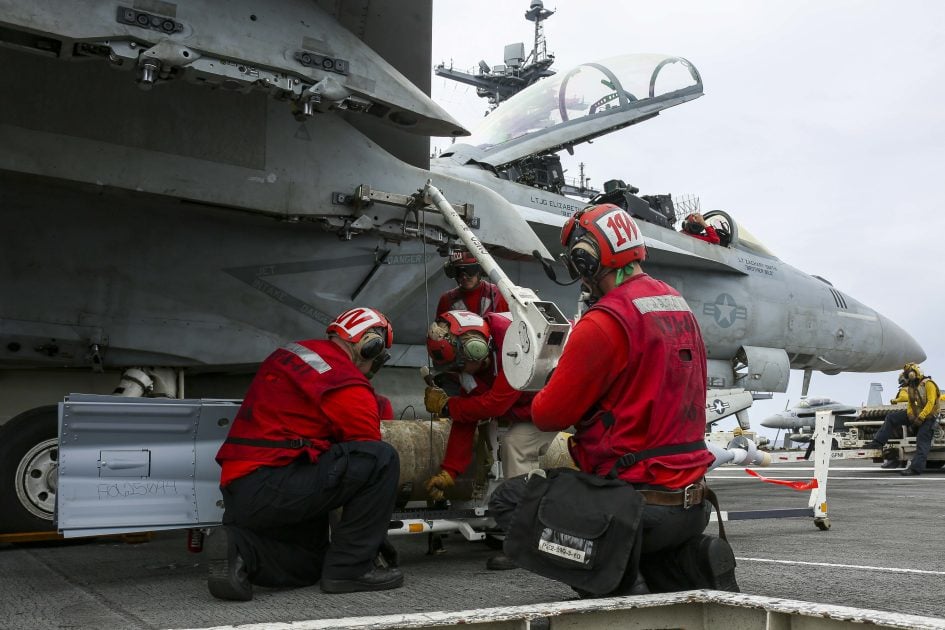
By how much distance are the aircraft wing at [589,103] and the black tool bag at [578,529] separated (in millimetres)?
8865

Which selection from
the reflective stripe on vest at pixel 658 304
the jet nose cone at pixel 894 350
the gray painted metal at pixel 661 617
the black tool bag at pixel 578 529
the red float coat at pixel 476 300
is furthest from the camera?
the jet nose cone at pixel 894 350

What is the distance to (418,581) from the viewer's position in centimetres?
422

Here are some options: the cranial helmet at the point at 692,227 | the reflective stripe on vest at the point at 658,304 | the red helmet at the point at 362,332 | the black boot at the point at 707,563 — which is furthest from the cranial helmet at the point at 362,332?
the cranial helmet at the point at 692,227

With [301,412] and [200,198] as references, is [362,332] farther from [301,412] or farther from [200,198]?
[200,198]

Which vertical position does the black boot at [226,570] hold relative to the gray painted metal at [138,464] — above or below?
below

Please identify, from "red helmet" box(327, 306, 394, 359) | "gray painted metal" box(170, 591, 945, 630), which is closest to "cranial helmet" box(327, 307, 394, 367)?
"red helmet" box(327, 306, 394, 359)

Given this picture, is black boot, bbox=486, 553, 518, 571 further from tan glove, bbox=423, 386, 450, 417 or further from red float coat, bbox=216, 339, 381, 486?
red float coat, bbox=216, 339, 381, 486

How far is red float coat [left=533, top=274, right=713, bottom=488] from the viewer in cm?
302

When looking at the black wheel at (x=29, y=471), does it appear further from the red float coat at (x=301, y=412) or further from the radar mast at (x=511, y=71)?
the radar mast at (x=511, y=71)

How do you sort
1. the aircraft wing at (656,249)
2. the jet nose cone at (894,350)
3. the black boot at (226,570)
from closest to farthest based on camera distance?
1. the black boot at (226,570)
2. the aircraft wing at (656,249)
3. the jet nose cone at (894,350)

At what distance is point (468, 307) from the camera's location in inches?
235

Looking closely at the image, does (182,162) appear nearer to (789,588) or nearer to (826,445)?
(789,588)

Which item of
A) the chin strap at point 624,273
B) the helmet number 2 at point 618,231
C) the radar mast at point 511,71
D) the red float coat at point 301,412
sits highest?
the radar mast at point 511,71

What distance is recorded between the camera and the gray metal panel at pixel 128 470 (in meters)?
4.17
